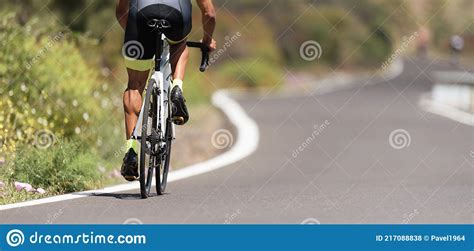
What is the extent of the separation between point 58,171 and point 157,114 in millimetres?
1526

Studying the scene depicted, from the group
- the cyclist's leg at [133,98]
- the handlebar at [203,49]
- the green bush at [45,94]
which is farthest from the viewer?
the green bush at [45,94]

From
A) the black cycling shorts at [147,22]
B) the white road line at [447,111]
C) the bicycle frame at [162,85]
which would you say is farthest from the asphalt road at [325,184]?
A: the black cycling shorts at [147,22]

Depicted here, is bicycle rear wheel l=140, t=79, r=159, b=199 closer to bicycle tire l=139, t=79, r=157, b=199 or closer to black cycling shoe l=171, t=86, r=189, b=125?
bicycle tire l=139, t=79, r=157, b=199

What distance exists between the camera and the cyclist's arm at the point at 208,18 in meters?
10.4

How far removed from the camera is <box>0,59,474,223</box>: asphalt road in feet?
31.6

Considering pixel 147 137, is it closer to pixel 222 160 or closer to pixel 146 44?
pixel 146 44

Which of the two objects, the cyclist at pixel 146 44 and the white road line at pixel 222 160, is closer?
the cyclist at pixel 146 44

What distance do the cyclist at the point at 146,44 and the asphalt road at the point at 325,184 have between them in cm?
65

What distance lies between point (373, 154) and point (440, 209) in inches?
301

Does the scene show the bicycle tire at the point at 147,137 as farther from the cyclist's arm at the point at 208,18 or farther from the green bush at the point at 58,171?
the green bush at the point at 58,171

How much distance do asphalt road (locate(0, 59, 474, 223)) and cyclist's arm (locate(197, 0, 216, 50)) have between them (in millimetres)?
1303

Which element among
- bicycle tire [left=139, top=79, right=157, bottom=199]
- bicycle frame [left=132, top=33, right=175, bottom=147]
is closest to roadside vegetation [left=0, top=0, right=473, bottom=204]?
bicycle tire [left=139, top=79, right=157, bottom=199]
